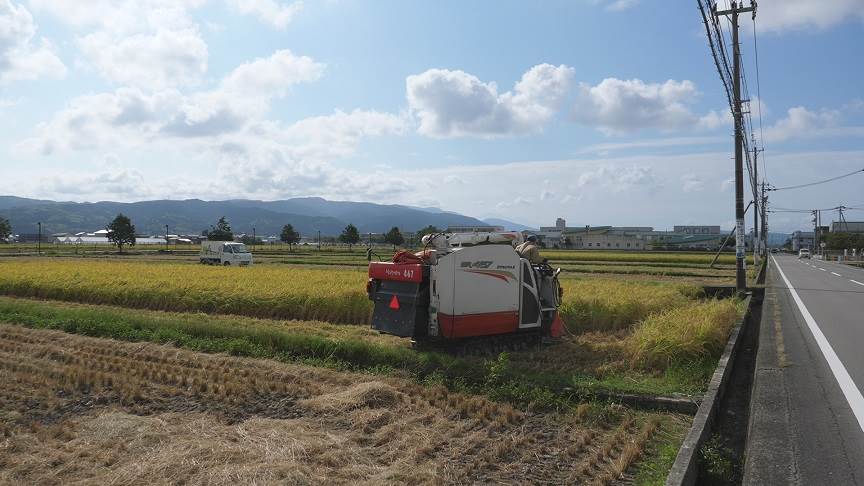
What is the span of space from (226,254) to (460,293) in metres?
34.5

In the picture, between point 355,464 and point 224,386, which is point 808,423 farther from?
point 224,386

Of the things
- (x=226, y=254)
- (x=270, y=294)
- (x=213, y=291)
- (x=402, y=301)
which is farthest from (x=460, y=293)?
(x=226, y=254)

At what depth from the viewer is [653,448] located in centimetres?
551

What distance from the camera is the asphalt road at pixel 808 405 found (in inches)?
179

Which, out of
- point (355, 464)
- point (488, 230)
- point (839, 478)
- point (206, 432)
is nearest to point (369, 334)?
point (488, 230)

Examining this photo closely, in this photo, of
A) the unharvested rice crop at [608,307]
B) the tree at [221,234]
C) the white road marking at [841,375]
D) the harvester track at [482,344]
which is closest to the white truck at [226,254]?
the unharvested rice crop at [608,307]

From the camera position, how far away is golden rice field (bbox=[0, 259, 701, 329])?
42.3 feet

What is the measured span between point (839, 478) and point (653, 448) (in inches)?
59.8

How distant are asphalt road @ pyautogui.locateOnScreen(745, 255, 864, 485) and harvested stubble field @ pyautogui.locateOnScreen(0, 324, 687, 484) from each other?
100 centimetres

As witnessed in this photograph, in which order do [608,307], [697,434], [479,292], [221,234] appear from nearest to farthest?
[697,434] → [479,292] → [608,307] → [221,234]

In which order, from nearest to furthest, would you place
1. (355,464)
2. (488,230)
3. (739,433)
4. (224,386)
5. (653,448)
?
(355,464)
(653,448)
(739,433)
(224,386)
(488,230)

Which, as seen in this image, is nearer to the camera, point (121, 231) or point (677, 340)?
point (677, 340)

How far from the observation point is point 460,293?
930cm

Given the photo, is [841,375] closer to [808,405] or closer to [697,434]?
[808,405]
